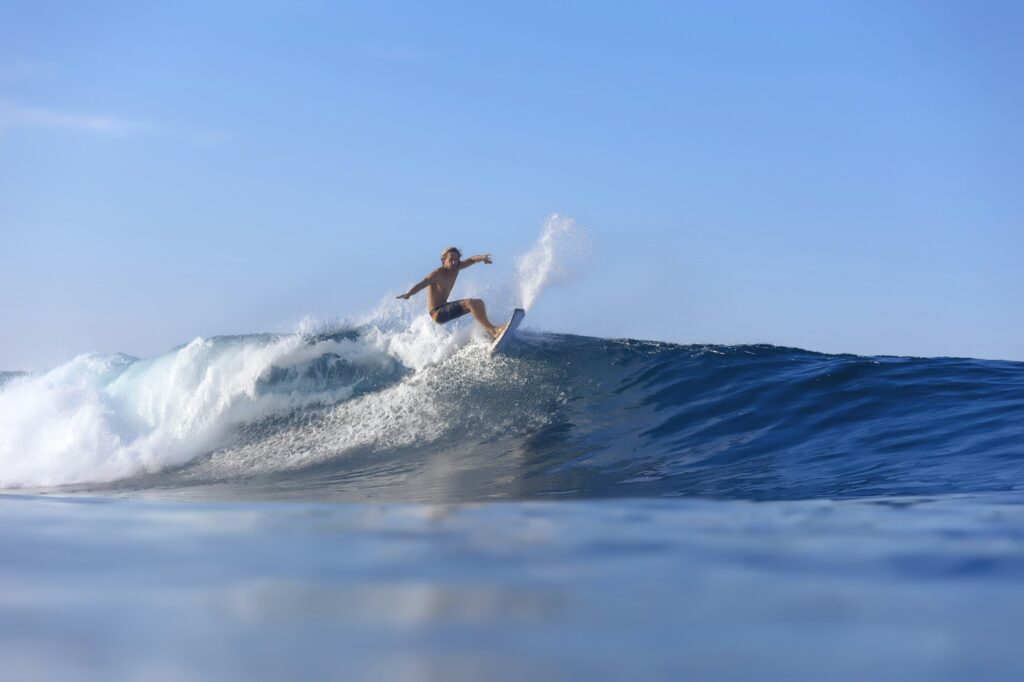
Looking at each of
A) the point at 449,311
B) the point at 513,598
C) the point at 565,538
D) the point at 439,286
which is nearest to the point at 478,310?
the point at 449,311

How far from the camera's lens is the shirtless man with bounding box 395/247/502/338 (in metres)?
11.4

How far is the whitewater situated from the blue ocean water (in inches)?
0.5

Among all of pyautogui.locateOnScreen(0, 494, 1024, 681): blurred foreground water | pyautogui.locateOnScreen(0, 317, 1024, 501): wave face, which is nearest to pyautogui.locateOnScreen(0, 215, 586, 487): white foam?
pyautogui.locateOnScreen(0, 317, 1024, 501): wave face

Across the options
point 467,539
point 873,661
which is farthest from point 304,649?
point 467,539

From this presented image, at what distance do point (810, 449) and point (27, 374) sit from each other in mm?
14207

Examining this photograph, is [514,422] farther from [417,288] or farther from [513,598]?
[513,598]

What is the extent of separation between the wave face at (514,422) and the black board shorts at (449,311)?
0.71 metres

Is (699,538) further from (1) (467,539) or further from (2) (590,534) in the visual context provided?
(1) (467,539)

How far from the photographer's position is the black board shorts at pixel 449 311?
1153cm

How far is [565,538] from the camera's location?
3361 millimetres

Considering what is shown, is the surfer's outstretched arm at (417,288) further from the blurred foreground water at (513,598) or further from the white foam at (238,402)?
the blurred foreground water at (513,598)

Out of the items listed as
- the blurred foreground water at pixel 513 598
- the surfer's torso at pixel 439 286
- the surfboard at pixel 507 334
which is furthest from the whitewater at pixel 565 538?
the surfer's torso at pixel 439 286

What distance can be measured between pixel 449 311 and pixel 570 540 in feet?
27.6

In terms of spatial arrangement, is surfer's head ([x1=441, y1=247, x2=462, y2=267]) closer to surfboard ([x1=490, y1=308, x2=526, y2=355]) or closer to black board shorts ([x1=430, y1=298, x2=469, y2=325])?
black board shorts ([x1=430, y1=298, x2=469, y2=325])
